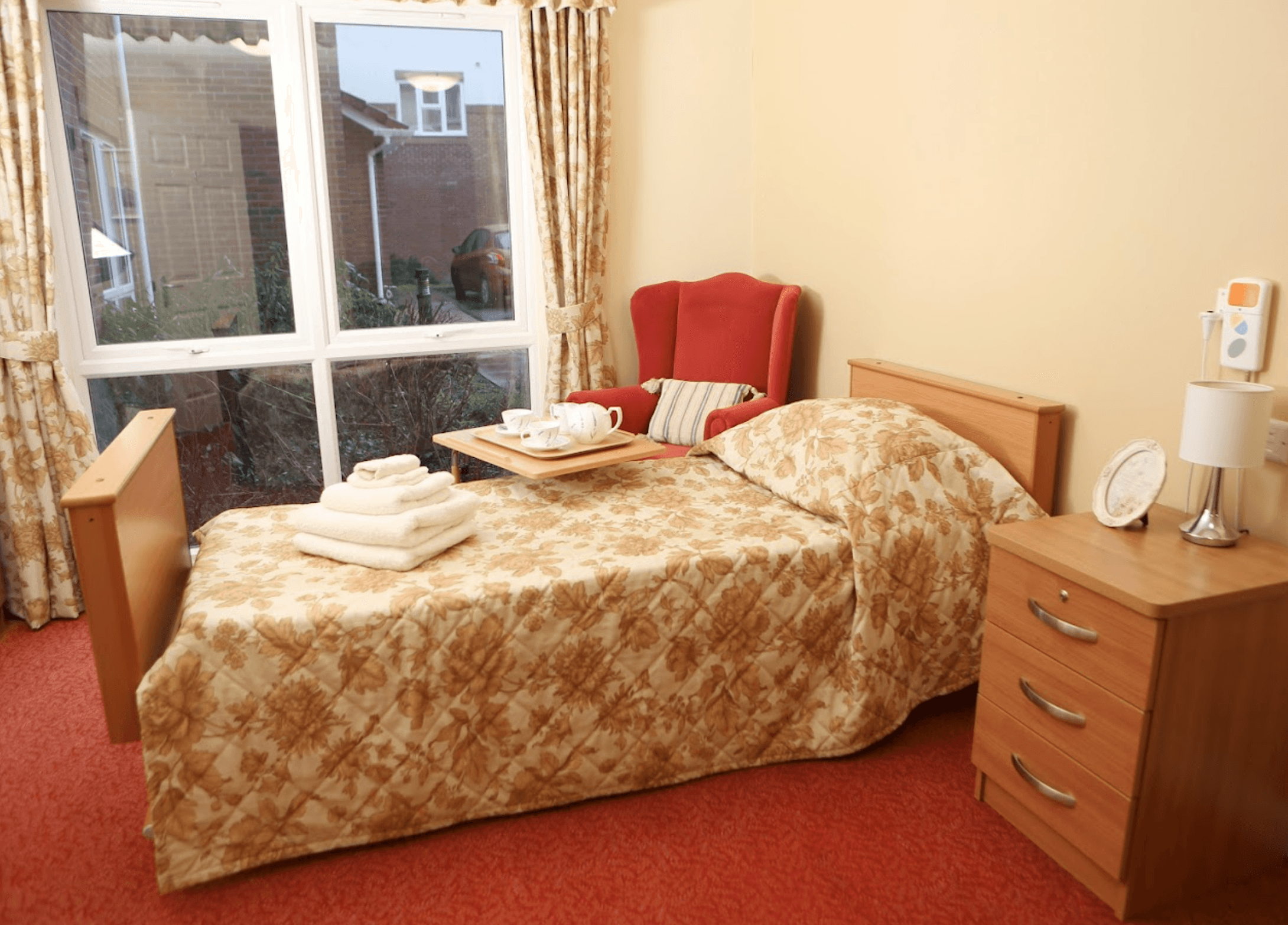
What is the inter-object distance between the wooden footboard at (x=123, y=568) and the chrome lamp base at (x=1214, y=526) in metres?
2.17

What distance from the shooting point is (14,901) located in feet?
6.36

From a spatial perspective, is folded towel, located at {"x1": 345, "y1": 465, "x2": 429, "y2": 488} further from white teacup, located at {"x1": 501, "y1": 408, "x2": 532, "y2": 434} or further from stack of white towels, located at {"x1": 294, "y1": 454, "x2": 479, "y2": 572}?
white teacup, located at {"x1": 501, "y1": 408, "x2": 532, "y2": 434}

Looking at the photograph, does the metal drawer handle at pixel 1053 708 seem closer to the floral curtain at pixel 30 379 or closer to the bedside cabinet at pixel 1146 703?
the bedside cabinet at pixel 1146 703

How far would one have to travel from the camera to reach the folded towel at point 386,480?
91.0 inches

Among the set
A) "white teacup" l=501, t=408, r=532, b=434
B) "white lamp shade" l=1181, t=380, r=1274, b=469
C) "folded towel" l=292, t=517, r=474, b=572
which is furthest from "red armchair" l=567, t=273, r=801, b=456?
"white lamp shade" l=1181, t=380, r=1274, b=469

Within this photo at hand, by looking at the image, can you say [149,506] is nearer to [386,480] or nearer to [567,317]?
[386,480]

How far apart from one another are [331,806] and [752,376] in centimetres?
227

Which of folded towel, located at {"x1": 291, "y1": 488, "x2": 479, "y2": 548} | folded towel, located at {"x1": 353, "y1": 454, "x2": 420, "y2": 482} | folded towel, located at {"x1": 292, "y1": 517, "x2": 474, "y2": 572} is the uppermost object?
folded towel, located at {"x1": 353, "y1": 454, "x2": 420, "y2": 482}

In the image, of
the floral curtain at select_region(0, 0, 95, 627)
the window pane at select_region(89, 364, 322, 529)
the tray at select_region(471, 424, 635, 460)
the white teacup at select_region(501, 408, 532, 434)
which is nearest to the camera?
the tray at select_region(471, 424, 635, 460)

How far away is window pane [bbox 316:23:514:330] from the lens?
3572 mm

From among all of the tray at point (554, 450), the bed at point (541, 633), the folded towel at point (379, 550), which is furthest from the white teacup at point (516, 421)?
the folded towel at point (379, 550)

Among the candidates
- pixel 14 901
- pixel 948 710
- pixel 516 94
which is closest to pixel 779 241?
pixel 516 94

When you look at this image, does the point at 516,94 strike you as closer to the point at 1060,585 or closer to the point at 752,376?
the point at 752,376

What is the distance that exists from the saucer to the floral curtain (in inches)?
63.7
